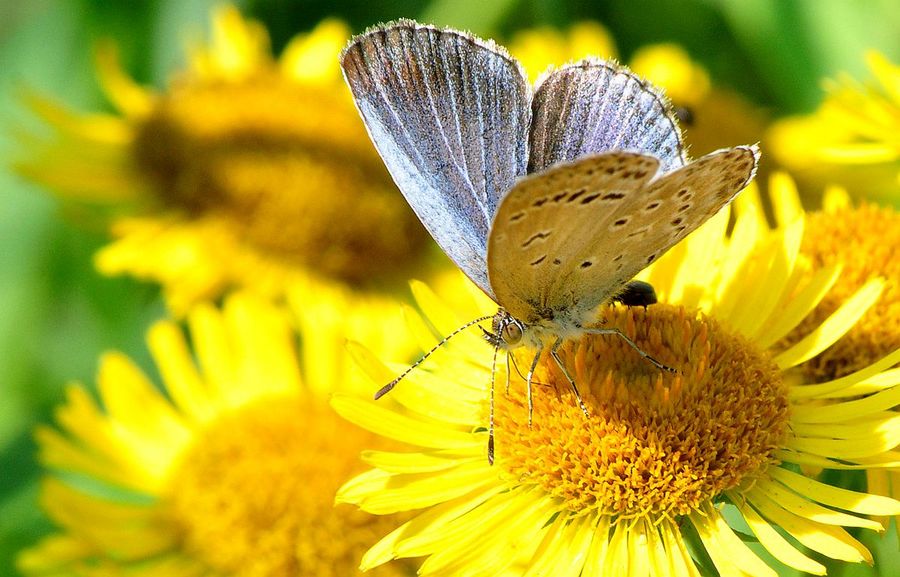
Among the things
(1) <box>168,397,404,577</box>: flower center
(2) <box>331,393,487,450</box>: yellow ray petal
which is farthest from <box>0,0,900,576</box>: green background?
(2) <box>331,393,487,450</box>: yellow ray petal

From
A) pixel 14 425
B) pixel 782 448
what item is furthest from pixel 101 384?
pixel 782 448

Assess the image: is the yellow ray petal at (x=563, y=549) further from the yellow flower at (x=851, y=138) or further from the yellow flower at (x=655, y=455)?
the yellow flower at (x=851, y=138)

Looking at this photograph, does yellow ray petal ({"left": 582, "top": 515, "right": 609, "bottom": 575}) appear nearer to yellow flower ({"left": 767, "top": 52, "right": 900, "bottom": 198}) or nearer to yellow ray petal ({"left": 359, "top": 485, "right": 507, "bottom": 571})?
yellow ray petal ({"left": 359, "top": 485, "right": 507, "bottom": 571})

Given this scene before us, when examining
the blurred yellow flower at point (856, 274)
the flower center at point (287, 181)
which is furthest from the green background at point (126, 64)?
the blurred yellow flower at point (856, 274)

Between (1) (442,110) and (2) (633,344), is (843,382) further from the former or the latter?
(1) (442,110)

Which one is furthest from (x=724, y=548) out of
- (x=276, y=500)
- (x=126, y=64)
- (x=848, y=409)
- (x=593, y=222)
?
(x=126, y=64)
